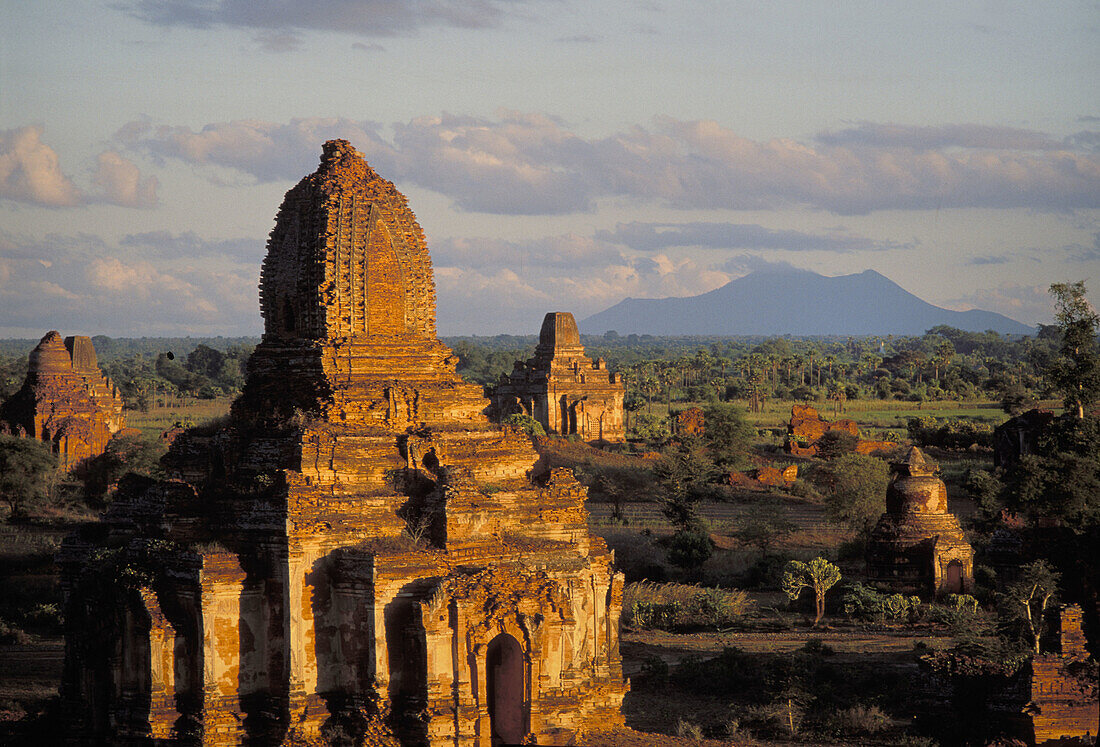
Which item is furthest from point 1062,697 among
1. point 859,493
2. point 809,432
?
point 809,432

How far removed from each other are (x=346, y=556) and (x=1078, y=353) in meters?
20.3

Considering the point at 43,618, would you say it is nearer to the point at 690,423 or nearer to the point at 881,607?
the point at 881,607

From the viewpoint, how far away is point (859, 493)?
4766 centimetres

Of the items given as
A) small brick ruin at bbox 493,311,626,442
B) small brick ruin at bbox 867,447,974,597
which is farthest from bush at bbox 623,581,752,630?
small brick ruin at bbox 493,311,626,442

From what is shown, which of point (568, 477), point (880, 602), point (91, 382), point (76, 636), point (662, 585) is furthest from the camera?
point (91, 382)

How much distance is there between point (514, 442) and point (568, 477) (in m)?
1.17

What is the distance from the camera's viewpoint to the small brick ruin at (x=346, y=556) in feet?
64.7

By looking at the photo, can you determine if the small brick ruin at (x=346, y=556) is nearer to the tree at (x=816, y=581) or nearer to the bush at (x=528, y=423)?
the tree at (x=816, y=581)

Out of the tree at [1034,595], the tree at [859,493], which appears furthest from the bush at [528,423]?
the tree at [1034,595]

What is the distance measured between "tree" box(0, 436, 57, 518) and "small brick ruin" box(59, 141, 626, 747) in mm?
30099

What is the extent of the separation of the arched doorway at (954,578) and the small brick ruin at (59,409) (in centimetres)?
4242

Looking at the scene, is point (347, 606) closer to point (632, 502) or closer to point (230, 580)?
point (230, 580)

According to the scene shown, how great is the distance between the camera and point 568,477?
23188 millimetres

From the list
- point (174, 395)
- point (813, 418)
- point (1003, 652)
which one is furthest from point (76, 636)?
point (174, 395)
